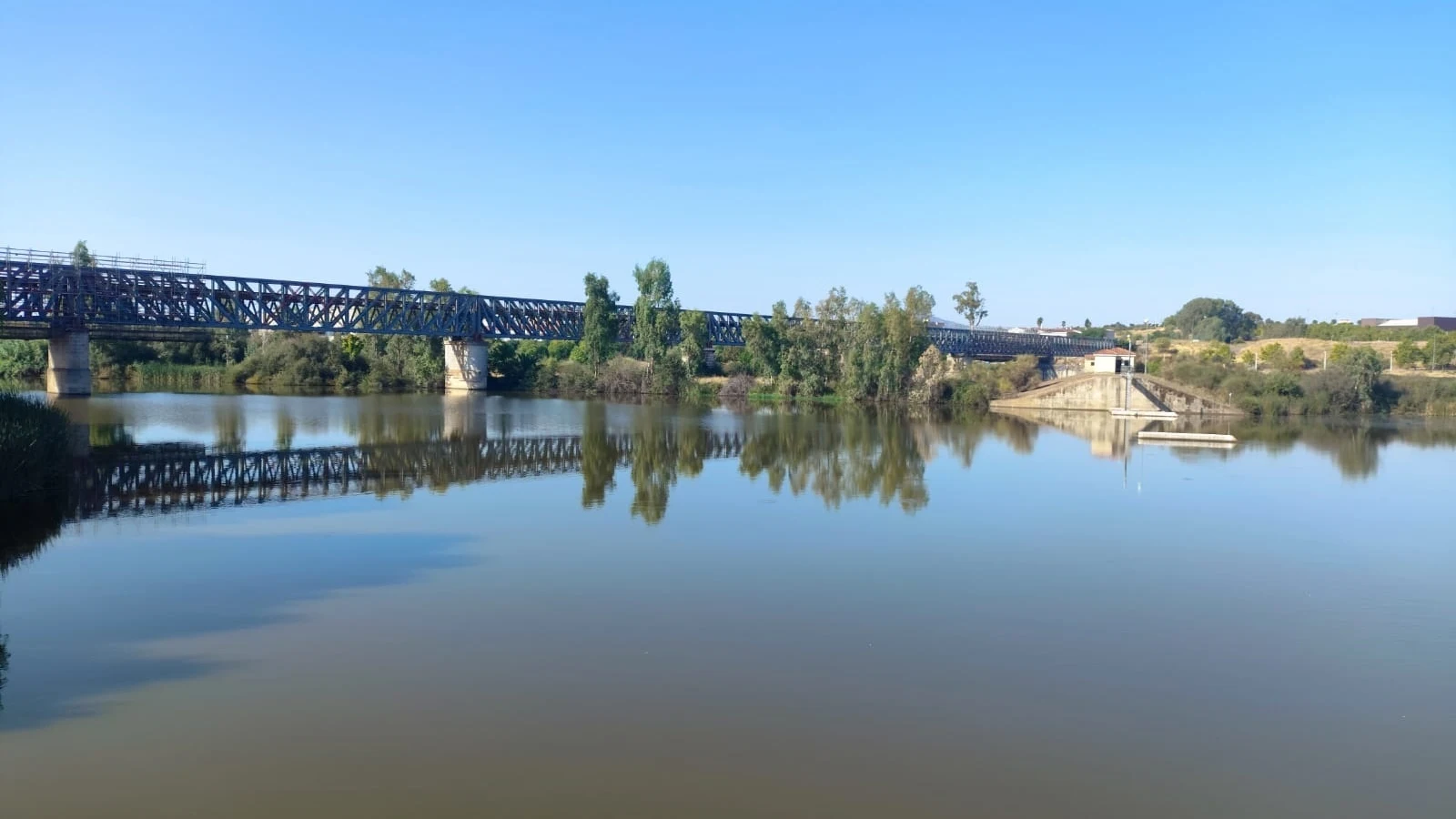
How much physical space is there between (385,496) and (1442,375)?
82733mm

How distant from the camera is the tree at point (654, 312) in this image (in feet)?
242

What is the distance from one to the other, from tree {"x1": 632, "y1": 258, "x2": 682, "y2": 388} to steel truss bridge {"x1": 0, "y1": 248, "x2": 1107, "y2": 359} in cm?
870

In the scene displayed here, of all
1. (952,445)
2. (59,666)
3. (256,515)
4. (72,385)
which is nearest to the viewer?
(59,666)

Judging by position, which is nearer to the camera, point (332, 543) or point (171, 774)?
point (171, 774)

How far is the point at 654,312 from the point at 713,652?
63.1 meters

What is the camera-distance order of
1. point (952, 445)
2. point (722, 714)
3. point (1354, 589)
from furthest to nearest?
point (952, 445) → point (1354, 589) → point (722, 714)

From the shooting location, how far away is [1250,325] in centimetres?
16325

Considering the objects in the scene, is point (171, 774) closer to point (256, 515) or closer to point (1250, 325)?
point (256, 515)

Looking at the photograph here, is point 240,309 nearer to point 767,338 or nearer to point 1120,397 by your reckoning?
point 767,338

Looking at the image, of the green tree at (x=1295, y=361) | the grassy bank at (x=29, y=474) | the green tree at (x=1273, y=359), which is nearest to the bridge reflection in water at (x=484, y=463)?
the grassy bank at (x=29, y=474)

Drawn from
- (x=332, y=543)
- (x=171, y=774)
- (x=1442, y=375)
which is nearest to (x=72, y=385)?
(x=332, y=543)

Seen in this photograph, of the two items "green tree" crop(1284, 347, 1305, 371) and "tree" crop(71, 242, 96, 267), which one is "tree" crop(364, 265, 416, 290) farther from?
"green tree" crop(1284, 347, 1305, 371)

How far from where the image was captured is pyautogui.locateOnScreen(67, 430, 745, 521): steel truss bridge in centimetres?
2197

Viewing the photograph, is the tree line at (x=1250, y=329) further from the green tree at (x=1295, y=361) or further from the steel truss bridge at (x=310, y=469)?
the steel truss bridge at (x=310, y=469)
